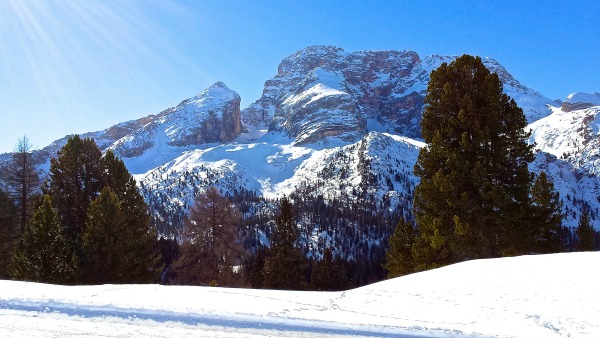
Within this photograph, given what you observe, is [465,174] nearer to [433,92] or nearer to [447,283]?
[433,92]

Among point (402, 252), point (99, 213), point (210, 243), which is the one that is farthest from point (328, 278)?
point (99, 213)

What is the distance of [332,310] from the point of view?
6.98 m

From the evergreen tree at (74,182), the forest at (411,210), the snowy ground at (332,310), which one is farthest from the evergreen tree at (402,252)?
the evergreen tree at (74,182)

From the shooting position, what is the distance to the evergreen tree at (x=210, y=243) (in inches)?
926

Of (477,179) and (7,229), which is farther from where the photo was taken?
(7,229)

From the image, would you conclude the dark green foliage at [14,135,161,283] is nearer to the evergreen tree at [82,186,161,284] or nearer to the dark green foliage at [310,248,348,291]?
the evergreen tree at [82,186,161,284]

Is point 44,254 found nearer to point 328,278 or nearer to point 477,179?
point 477,179

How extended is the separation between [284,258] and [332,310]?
22.2 m

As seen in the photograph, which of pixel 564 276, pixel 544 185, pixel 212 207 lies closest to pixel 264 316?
pixel 564 276

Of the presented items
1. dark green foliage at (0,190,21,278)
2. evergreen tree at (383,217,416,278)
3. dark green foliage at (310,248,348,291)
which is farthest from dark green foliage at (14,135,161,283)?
dark green foliage at (310,248,348,291)

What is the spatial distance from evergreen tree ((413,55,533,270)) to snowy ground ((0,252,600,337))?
6.42 m

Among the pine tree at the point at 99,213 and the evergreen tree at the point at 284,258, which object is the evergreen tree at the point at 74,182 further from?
the evergreen tree at the point at 284,258

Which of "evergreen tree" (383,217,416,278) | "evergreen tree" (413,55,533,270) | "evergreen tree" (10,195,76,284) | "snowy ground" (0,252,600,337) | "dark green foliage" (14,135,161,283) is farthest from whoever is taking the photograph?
"evergreen tree" (383,217,416,278)

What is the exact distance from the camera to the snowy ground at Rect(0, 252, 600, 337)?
5.60 metres
